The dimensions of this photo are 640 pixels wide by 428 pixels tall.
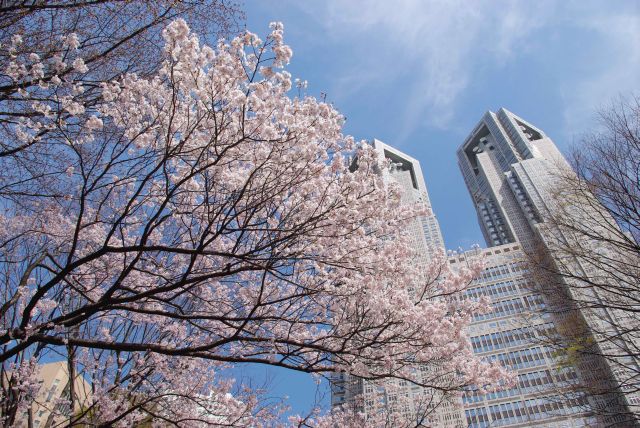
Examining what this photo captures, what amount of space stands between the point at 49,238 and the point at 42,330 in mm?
2303

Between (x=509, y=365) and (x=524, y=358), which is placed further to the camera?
(x=524, y=358)

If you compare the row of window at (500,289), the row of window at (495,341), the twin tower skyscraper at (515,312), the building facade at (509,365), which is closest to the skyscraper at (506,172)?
the twin tower skyscraper at (515,312)

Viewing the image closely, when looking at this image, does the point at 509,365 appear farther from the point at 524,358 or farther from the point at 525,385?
the point at 524,358

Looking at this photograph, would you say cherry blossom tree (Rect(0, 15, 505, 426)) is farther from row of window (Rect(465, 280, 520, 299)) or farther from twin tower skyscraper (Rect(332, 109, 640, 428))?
row of window (Rect(465, 280, 520, 299))

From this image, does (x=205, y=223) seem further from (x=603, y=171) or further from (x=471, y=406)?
(x=471, y=406)

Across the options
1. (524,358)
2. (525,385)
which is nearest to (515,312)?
(524,358)

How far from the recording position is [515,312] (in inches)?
1821

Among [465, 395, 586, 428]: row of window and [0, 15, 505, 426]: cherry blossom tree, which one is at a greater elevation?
[465, 395, 586, 428]: row of window

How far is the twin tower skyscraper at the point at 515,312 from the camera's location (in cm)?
643

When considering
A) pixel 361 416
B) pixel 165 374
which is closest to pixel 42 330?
pixel 165 374

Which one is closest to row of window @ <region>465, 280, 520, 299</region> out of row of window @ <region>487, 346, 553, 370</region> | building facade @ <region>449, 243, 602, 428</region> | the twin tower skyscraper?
building facade @ <region>449, 243, 602, 428</region>

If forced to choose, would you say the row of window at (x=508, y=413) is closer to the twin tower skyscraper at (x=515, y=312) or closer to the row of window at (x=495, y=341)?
the twin tower skyscraper at (x=515, y=312)

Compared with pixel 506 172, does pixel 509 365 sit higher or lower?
lower

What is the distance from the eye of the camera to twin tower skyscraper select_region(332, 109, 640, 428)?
6.43m
